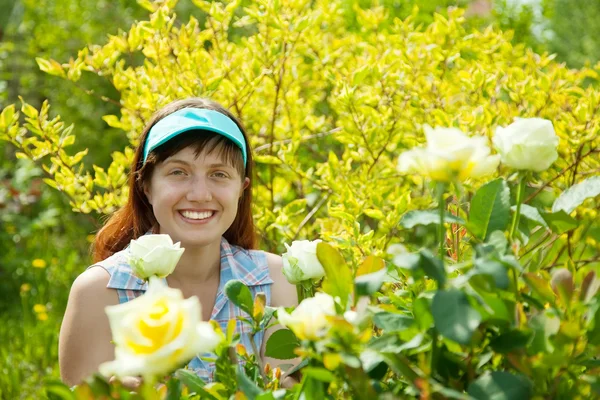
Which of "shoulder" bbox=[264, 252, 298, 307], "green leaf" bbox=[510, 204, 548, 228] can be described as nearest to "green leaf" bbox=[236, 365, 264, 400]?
"green leaf" bbox=[510, 204, 548, 228]

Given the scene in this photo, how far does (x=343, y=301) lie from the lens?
92 cm

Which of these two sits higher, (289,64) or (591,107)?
(289,64)

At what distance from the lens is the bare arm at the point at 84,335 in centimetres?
182

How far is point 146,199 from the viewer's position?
87.0 inches

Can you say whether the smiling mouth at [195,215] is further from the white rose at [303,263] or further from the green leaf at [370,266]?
the green leaf at [370,266]

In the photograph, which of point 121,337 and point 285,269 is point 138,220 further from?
point 121,337

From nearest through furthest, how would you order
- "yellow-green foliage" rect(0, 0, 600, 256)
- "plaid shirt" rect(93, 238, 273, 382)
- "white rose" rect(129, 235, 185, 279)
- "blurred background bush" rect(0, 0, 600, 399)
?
"white rose" rect(129, 235, 185, 279) < "plaid shirt" rect(93, 238, 273, 382) < "yellow-green foliage" rect(0, 0, 600, 256) < "blurred background bush" rect(0, 0, 600, 399)

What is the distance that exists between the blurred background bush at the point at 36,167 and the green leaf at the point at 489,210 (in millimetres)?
2529

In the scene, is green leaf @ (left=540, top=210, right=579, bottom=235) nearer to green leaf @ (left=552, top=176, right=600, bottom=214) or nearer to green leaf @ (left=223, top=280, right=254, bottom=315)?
green leaf @ (left=552, top=176, right=600, bottom=214)

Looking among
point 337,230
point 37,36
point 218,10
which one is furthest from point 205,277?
point 37,36

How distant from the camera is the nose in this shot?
191cm

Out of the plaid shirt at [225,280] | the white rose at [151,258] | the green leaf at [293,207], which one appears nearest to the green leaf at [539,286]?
the white rose at [151,258]

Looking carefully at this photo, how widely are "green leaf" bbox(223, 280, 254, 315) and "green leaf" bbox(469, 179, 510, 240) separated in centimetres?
31

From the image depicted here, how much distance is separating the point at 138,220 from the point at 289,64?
2.77 ft
